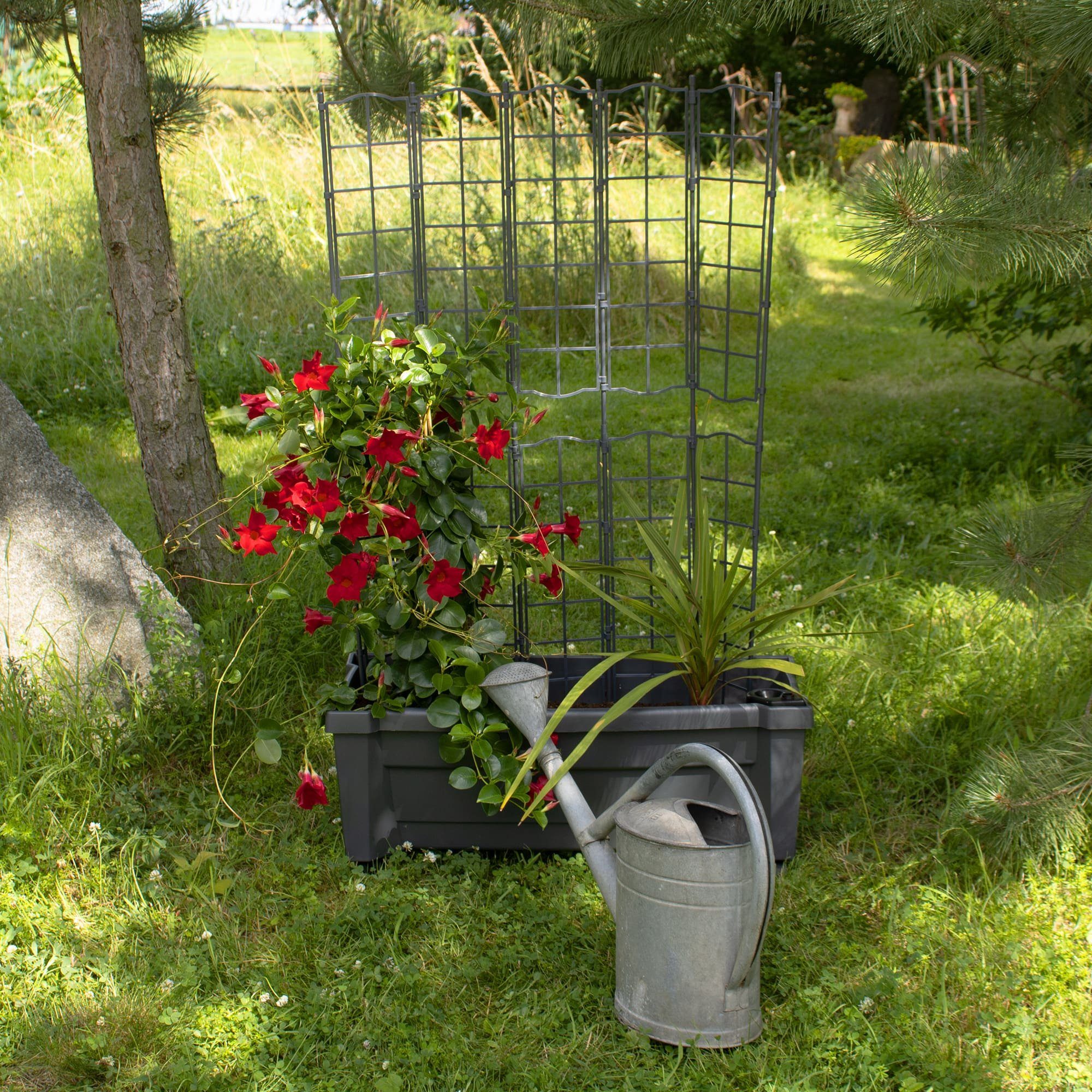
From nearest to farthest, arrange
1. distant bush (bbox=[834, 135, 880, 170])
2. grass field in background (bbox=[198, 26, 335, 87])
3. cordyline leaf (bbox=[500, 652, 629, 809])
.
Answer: cordyline leaf (bbox=[500, 652, 629, 809])
distant bush (bbox=[834, 135, 880, 170])
grass field in background (bbox=[198, 26, 335, 87])

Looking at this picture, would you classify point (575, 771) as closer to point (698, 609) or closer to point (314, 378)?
point (698, 609)

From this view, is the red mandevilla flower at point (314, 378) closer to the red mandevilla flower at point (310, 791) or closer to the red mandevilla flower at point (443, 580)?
the red mandevilla flower at point (443, 580)

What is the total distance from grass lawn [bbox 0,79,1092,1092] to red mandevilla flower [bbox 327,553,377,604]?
63 centimetres

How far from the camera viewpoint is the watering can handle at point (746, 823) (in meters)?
1.64

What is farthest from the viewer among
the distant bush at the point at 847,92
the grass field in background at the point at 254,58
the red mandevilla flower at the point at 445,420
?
the distant bush at the point at 847,92

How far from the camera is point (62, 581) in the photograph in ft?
8.34

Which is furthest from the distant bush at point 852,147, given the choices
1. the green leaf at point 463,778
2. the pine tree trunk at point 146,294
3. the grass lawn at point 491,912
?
the green leaf at point 463,778

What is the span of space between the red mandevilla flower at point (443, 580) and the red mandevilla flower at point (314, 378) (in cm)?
41

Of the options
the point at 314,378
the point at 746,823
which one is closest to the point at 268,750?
the point at 314,378

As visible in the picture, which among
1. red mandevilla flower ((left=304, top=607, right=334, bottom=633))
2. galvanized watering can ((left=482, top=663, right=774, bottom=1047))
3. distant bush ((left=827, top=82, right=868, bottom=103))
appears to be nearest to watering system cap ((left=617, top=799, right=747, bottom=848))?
galvanized watering can ((left=482, top=663, right=774, bottom=1047))

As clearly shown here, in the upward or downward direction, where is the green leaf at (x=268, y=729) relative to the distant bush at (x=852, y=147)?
downward

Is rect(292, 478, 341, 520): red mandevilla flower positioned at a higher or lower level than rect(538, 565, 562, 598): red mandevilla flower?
higher

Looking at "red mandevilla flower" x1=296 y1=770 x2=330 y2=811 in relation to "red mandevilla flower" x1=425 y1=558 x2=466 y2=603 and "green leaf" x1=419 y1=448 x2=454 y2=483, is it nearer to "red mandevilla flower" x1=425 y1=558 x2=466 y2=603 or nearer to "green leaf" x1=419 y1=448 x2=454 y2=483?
"red mandevilla flower" x1=425 y1=558 x2=466 y2=603

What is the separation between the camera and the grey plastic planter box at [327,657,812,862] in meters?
2.12
